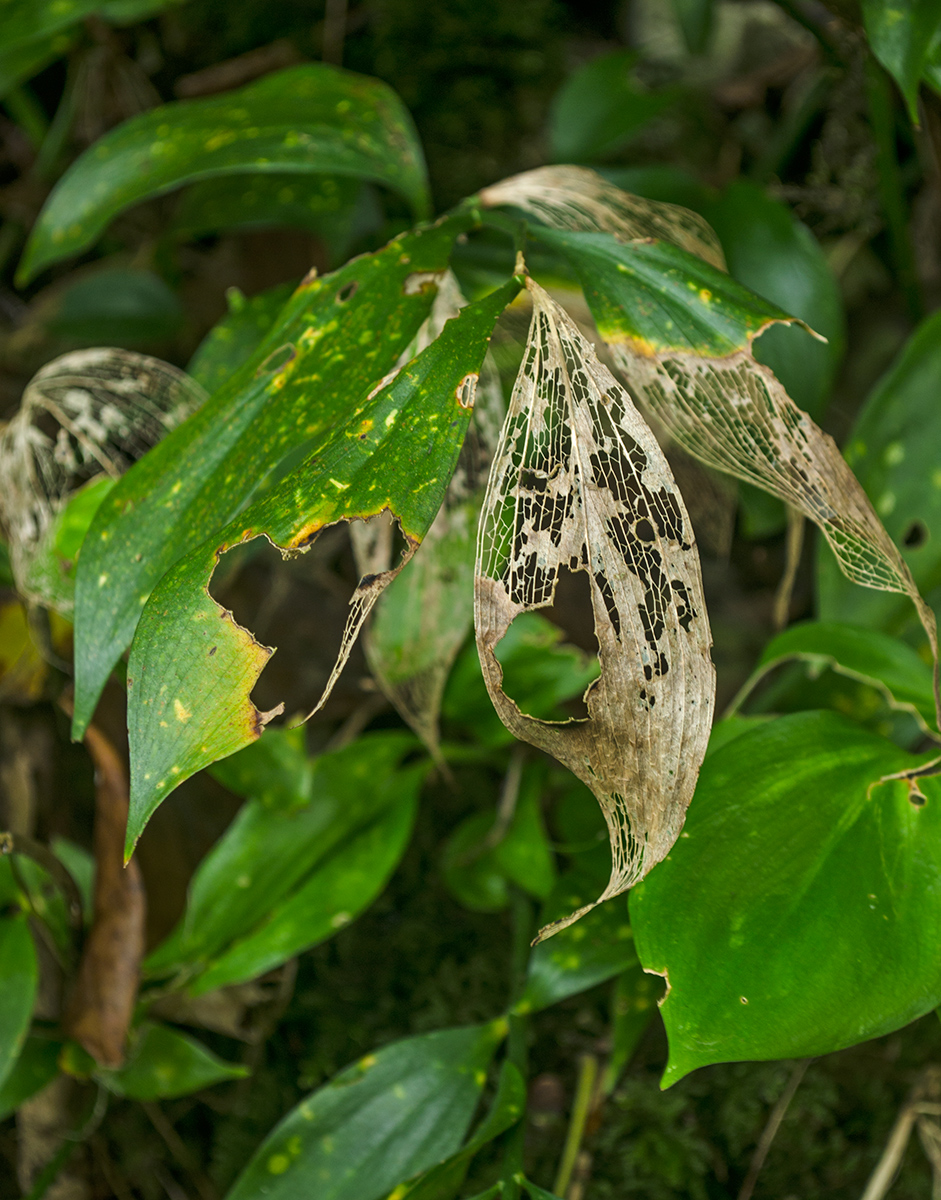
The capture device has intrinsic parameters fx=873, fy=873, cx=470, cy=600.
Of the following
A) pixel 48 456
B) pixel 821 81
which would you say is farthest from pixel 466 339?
pixel 821 81

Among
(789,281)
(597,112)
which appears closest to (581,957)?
(789,281)

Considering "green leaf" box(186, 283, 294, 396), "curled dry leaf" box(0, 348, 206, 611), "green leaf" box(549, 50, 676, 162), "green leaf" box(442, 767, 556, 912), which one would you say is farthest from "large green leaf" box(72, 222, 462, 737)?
"green leaf" box(549, 50, 676, 162)

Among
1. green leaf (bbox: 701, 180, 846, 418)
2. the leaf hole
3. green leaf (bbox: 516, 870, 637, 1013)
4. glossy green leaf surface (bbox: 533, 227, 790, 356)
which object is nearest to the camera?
glossy green leaf surface (bbox: 533, 227, 790, 356)

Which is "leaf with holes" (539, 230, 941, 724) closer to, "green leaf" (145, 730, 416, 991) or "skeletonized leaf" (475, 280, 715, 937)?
"skeletonized leaf" (475, 280, 715, 937)

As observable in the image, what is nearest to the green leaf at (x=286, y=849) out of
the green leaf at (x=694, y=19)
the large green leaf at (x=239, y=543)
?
the large green leaf at (x=239, y=543)

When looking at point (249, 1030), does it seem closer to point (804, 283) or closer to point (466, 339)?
point (466, 339)
